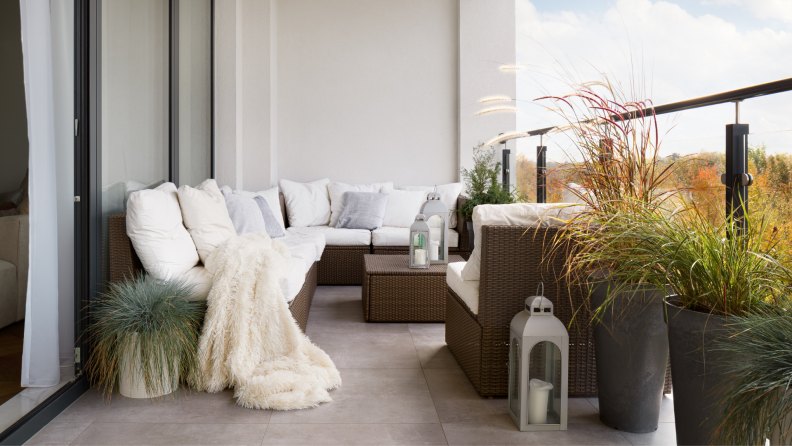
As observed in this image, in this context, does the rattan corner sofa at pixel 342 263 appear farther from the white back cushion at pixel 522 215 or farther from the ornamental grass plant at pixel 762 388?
the ornamental grass plant at pixel 762 388

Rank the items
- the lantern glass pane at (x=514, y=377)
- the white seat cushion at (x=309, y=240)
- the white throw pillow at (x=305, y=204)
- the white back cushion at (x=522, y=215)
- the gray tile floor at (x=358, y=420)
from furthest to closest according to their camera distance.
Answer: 1. the white throw pillow at (x=305, y=204)
2. the white seat cushion at (x=309, y=240)
3. the white back cushion at (x=522, y=215)
4. the lantern glass pane at (x=514, y=377)
5. the gray tile floor at (x=358, y=420)

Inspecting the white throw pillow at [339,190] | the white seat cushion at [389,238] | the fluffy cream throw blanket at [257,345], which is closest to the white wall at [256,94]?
the white throw pillow at [339,190]

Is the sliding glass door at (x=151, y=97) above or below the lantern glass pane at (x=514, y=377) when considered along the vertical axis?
above

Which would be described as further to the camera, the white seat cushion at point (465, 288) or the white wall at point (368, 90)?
the white wall at point (368, 90)

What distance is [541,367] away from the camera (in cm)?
192

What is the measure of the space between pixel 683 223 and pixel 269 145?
15.0ft

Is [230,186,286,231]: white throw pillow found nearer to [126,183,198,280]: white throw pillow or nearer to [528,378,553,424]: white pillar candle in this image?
[126,183,198,280]: white throw pillow

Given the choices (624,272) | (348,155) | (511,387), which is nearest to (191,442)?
(511,387)

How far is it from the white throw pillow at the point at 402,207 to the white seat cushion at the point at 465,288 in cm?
254

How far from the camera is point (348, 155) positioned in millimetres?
5918

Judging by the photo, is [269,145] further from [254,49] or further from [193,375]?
[193,375]

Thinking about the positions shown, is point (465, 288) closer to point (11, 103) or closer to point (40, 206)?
point (40, 206)

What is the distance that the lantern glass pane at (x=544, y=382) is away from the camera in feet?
6.26

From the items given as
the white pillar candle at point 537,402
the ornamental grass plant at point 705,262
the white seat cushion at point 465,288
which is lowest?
the white pillar candle at point 537,402
